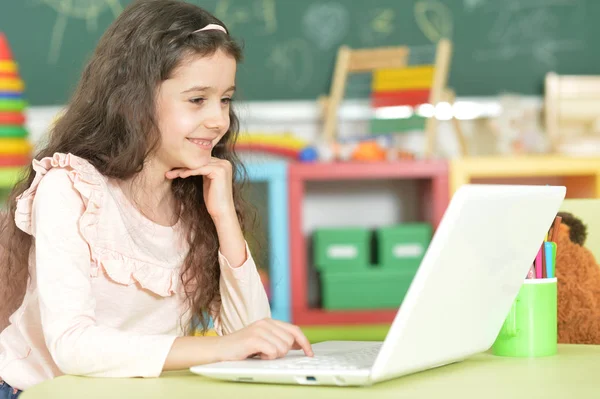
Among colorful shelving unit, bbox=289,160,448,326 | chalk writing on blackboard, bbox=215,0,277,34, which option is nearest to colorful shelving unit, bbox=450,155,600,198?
colorful shelving unit, bbox=289,160,448,326

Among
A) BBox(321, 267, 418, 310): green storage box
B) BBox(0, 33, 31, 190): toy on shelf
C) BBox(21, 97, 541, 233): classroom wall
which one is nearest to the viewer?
BBox(0, 33, 31, 190): toy on shelf

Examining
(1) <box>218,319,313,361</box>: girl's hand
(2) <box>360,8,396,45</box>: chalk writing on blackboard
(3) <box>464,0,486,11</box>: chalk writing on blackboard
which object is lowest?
(1) <box>218,319,313,361</box>: girl's hand

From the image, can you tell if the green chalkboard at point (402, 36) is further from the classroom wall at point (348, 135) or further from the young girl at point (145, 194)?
the young girl at point (145, 194)

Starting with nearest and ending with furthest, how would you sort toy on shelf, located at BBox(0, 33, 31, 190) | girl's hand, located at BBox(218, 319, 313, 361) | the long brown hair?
1. girl's hand, located at BBox(218, 319, 313, 361)
2. the long brown hair
3. toy on shelf, located at BBox(0, 33, 31, 190)

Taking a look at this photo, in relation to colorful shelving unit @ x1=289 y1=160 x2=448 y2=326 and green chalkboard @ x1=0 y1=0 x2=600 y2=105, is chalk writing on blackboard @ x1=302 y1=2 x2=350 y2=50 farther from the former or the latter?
colorful shelving unit @ x1=289 y1=160 x2=448 y2=326

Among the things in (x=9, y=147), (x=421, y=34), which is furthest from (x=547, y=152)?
(x=9, y=147)

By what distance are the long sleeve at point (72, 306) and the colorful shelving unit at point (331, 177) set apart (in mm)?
1808

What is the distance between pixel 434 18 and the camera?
3256 millimetres

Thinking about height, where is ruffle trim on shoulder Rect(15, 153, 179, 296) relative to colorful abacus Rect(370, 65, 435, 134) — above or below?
below

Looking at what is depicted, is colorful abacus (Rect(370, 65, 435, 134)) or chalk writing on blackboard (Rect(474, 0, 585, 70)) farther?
chalk writing on blackboard (Rect(474, 0, 585, 70))

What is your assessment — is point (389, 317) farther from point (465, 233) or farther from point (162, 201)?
point (465, 233)

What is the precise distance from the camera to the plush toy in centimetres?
126

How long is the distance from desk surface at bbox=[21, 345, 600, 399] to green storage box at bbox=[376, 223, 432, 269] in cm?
203

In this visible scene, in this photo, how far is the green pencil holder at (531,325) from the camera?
1.04 m
